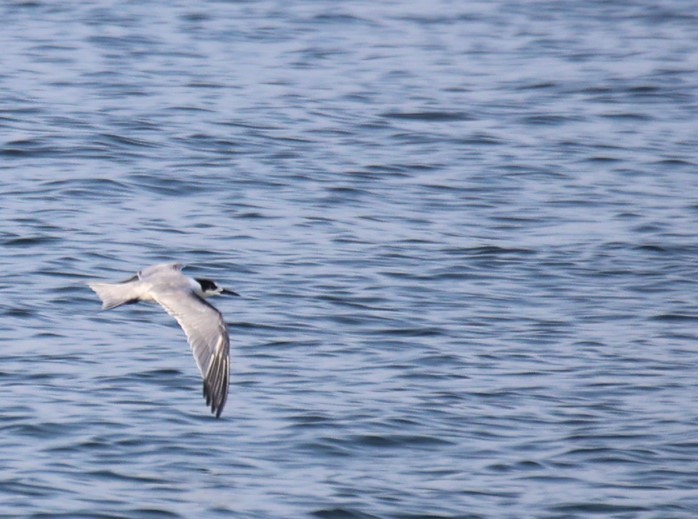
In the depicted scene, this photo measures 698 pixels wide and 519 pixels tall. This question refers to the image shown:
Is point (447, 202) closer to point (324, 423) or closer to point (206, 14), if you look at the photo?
point (324, 423)

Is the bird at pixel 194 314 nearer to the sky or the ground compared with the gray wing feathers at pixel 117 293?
nearer to the ground

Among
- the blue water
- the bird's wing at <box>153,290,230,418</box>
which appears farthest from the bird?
the blue water

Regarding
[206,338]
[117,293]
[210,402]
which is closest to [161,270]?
[117,293]

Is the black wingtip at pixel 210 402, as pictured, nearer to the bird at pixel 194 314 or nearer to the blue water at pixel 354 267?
the bird at pixel 194 314

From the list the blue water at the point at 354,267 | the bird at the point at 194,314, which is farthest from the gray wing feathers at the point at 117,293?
the blue water at the point at 354,267

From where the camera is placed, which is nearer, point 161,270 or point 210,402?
point 210,402

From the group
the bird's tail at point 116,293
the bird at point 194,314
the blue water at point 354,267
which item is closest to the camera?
the blue water at point 354,267

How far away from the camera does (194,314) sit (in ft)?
25.2

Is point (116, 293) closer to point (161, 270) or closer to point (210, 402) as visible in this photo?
point (161, 270)

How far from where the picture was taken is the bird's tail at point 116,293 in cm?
762

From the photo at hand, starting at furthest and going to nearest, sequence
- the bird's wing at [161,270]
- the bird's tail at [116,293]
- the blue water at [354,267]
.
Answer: the bird's wing at [161,270]
the bird's tail at [116,293]
the blue water at [354,267]

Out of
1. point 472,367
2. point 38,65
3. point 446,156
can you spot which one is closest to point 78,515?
point 472,367

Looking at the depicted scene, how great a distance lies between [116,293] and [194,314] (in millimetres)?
398

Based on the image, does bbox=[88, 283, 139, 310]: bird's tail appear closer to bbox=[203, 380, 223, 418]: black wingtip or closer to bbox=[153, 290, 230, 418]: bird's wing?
bbox=[153, 290, 230, 418]: bird's wing
